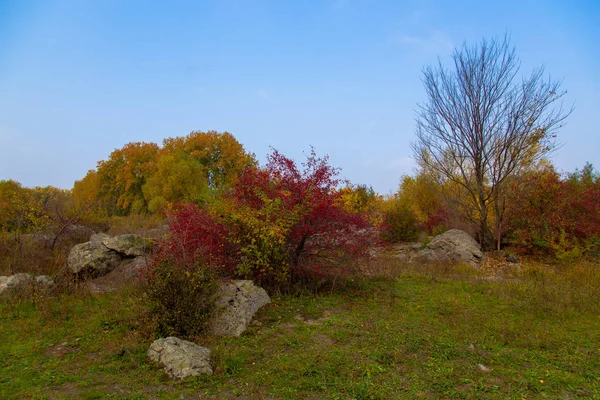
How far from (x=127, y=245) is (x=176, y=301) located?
492 cm

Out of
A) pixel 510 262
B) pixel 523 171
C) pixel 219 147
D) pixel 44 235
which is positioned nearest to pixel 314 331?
pixel 44 235

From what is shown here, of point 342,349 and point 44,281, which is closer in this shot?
point 342,349

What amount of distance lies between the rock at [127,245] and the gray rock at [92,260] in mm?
131

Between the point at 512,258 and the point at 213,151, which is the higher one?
the point at 213,151

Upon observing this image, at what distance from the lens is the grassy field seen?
388cm

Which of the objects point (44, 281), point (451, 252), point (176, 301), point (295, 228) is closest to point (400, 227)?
point (451, 252)

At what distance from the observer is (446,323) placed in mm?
5988

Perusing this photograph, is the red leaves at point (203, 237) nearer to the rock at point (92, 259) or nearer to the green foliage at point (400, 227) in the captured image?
the rock at point (92, 259)

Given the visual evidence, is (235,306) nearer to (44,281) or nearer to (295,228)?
(295,228)

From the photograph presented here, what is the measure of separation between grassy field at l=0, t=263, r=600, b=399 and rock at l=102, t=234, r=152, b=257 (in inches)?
75.0

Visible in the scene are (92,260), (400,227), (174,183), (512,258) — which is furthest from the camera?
(174,183)

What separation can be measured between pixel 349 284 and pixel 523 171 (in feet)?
34.3

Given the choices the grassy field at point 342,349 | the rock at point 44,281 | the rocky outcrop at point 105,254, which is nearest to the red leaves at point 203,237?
the grassy field at point 342,349

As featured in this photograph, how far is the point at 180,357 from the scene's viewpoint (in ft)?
14.1
